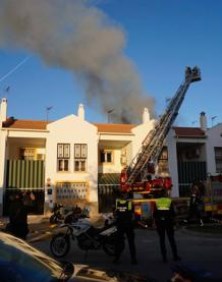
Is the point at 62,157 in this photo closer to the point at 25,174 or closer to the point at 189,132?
the point at 25,174

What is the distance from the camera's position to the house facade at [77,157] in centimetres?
3400

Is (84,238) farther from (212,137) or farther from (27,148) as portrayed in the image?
(212,137)

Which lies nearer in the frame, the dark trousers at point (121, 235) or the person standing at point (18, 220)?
the dark trousers at point (121, 235)

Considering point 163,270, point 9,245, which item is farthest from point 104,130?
point 9,245

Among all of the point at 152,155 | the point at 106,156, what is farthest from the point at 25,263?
the point at 106,156

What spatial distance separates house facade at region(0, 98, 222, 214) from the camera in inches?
1339

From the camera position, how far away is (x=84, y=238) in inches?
421

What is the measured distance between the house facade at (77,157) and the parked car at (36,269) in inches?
1162

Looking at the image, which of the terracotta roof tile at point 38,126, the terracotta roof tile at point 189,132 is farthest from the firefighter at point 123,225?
the terracotta roof tile at point 189,132

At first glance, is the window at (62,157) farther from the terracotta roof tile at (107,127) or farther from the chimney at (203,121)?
the chimney at (203,121)

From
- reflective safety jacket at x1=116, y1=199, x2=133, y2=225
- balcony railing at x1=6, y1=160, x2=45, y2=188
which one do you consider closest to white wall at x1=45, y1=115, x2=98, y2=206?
balcony railing at x1=6, y1=160, x2=45, y2=188

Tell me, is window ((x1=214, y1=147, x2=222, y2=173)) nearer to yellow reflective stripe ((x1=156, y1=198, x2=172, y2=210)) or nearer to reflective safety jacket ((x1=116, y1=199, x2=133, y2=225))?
yellow reflective stripe ((x1=156, y1=198, x2=172, y2=210))

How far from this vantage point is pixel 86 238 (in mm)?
10680

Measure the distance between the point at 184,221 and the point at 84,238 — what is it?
37.9 ft
